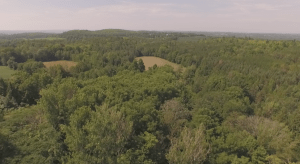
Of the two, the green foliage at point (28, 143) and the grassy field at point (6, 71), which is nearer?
the green foliage at point (28, 143)

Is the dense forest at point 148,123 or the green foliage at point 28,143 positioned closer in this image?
the green foliage at point 28,143

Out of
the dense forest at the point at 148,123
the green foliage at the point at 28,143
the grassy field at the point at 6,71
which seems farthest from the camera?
the grassy field at the point at 6,71

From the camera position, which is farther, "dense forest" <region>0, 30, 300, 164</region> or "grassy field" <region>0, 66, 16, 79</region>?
"grassy field" <region>0, 66, 16, 79</region>

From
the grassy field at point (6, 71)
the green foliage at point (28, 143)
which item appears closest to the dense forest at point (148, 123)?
the green foliage at point (28, 143)

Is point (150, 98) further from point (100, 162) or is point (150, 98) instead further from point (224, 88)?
point (224, 88)

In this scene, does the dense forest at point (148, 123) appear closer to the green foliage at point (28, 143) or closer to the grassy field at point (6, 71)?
the green foliage at point (28, 143)

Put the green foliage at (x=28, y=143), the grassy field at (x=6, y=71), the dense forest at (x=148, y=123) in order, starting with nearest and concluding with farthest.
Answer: the green foliage at (x=28, y=143) < the dense forest at (x=148, y=123) < the grassy field at (x=6, y=71)

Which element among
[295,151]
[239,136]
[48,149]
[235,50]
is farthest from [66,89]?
[235,50]

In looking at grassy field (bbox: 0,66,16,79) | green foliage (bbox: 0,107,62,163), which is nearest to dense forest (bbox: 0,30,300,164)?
green foliage (bbox: 0,107,62,163)

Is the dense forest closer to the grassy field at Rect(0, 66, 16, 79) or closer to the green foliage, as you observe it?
the green foliage

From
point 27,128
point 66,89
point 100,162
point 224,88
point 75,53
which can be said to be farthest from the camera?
point 75,53

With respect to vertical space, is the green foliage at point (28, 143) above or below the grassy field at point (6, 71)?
below
